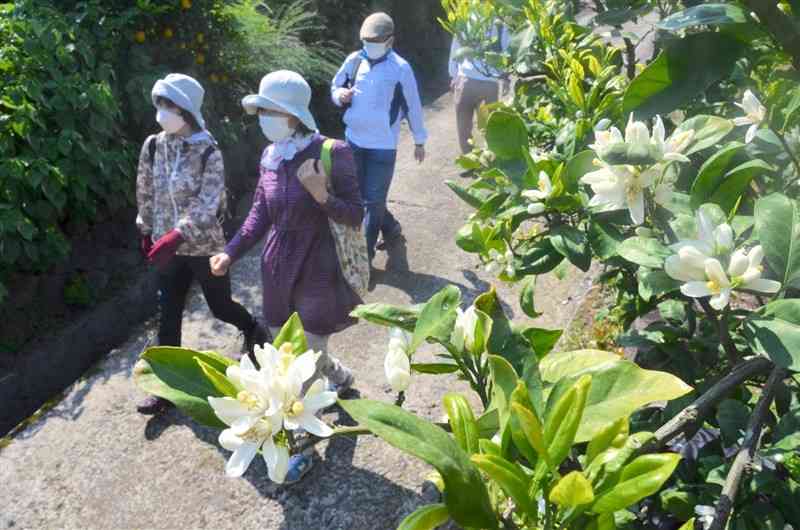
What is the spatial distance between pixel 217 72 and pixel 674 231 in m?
5.58

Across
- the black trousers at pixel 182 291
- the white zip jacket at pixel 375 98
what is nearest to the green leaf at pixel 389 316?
the black trousers at pixel 182 291

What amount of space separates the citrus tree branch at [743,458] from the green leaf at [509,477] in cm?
25

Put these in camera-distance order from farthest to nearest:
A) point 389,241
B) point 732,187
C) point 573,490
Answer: point 389,241
point 732,187
point 573,490

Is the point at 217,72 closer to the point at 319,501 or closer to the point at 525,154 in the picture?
the point at 319,501

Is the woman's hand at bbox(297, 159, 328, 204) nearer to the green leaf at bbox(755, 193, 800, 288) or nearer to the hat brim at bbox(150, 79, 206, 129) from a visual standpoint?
the hat brim at bbox(150, 79, 206, 129)

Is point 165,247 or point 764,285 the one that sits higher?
point 764,285

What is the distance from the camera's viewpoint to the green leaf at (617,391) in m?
1.03

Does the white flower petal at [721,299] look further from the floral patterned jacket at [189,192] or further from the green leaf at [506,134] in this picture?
the floral patterned jacket at [189,192]

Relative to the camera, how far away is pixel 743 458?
44.6 inches

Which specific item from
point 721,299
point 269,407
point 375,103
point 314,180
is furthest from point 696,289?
point 375,103

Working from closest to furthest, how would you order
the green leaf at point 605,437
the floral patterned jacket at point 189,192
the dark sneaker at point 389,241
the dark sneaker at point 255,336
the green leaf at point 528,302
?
the green leaf at point 605,437 → the green leaf at point 528,302 → the floral patterned jacket at point 189,192 → the dark sneaker at point 255,336 → the dark sneaker at point 389,241

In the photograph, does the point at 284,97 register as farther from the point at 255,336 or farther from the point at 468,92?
the point at 468,92

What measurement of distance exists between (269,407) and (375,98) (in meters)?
4.40

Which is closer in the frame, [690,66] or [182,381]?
[182,381]
